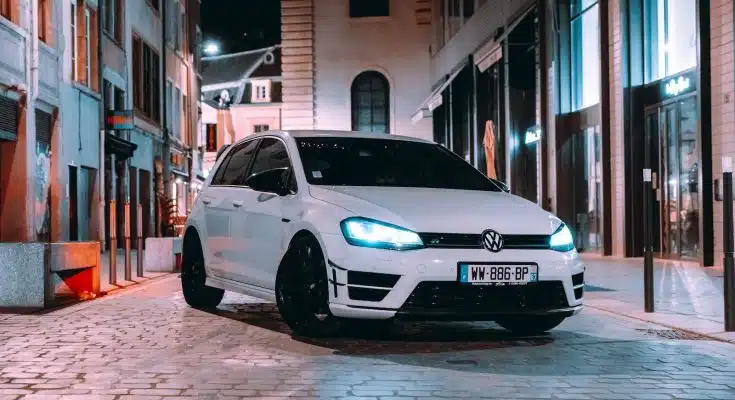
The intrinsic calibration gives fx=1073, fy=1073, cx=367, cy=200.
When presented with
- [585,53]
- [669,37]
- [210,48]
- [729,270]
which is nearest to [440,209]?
[729,270]

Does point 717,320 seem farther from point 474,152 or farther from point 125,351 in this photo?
point 474,152

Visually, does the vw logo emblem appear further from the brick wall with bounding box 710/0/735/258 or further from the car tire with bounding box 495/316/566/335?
the brick wall with bounding box 710/0/735/258

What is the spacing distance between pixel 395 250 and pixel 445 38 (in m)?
35.3

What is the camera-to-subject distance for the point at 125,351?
736 centimetres

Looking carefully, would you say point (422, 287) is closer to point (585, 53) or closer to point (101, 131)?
point (585, 53)

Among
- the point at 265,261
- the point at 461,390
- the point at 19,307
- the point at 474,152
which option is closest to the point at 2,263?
the point at 19,307

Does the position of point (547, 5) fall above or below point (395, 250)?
above

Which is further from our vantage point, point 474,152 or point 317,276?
point 474,152

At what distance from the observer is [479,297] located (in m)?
7.23

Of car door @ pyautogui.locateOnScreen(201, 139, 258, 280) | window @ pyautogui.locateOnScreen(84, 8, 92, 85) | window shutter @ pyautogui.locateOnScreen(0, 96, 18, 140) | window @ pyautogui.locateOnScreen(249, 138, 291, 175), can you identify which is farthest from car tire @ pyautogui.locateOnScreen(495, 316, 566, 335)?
window @ pyautogui.locateOnScreen(84, 8, 92, 85)

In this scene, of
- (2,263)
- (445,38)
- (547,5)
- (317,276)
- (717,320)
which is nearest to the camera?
(317,276)

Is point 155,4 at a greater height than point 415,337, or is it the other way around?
point 155,4

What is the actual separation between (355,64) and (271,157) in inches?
1460

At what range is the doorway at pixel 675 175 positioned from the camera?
62.1ft
